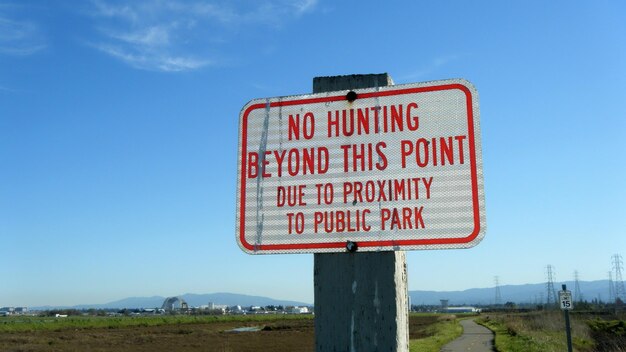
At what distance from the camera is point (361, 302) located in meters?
1.99

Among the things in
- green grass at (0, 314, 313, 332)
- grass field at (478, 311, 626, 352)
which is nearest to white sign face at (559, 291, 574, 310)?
grass field at (478, 311, 626, 352)

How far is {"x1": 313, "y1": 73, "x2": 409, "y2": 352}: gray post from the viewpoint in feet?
6.44

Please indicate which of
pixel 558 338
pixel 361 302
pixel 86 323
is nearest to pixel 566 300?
pixel 558 338

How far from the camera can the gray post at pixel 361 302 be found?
6.44 ft

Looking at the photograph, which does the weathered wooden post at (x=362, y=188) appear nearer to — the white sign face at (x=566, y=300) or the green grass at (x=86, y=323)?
the white sign face at (x=566, y=300)

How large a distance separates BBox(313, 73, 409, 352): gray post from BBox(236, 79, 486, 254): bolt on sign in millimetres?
58

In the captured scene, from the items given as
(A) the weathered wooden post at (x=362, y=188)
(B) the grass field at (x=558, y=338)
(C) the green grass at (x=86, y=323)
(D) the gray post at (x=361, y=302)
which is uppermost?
(A) the weathered wooden post at (x=362, y=188)

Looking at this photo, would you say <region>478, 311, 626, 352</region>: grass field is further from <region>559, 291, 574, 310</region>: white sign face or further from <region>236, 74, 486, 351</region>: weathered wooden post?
<region>236, 74, 486, 351</region>: weathered wooden post

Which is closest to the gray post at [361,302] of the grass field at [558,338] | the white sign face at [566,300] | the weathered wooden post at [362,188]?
the weathered wooden post at [362,188]

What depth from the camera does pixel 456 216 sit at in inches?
78.2

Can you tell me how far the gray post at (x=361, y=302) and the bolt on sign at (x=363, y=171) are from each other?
0.19 ft

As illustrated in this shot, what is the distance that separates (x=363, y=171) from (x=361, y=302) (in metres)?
0.49

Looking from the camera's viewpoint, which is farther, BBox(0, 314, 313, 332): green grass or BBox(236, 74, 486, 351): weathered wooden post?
BBox(0, 314, 313, 332): green grass

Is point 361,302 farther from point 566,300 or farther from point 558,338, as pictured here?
point 558,338
